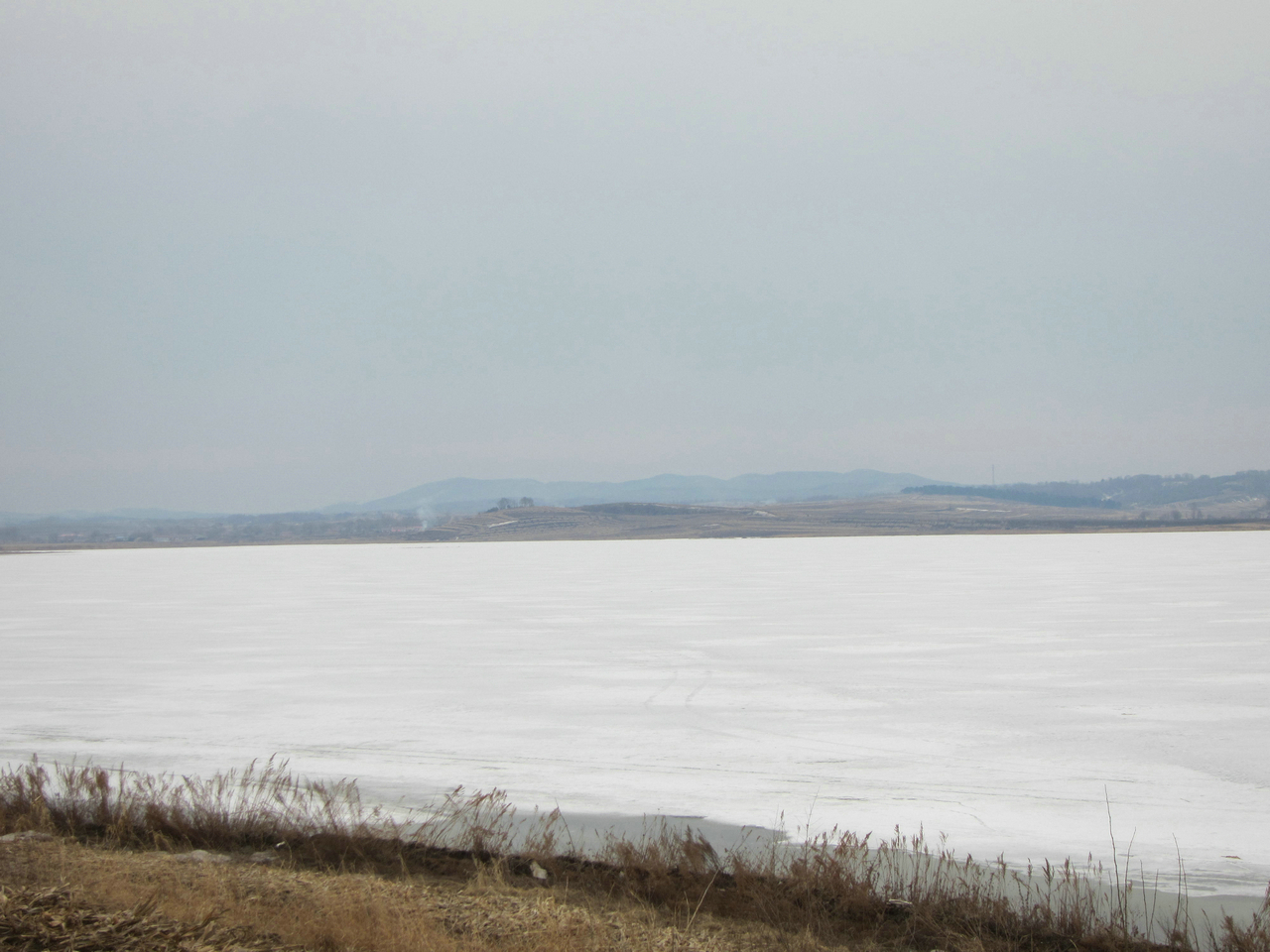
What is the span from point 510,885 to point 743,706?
17.4 ft

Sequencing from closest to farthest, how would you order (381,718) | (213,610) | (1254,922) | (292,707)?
(1254,922) < (381,718) < (292,707) < (213,610)

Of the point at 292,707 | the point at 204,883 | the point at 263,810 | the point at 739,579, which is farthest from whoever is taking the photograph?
the point at 739,579

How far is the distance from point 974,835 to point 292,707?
24.5 feet

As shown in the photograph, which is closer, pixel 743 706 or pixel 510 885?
pixel 510 885

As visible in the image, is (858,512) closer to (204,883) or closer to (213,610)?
(213,610)

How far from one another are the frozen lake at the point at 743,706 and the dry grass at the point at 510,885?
679mm

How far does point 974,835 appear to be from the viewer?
21.1ft

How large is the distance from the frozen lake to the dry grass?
2.23ft

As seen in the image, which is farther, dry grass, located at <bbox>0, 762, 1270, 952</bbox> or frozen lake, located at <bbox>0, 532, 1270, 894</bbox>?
frozen lake, located at <bbox>0, 532, 1270, 894</bbox>

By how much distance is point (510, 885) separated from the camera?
228 inches

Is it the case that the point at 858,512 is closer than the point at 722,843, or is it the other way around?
the point at 722,843

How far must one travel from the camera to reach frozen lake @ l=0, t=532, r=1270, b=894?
7.17 meters

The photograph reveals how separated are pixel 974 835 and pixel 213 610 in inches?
811

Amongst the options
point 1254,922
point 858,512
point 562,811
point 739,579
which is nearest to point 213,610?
point 739,579
